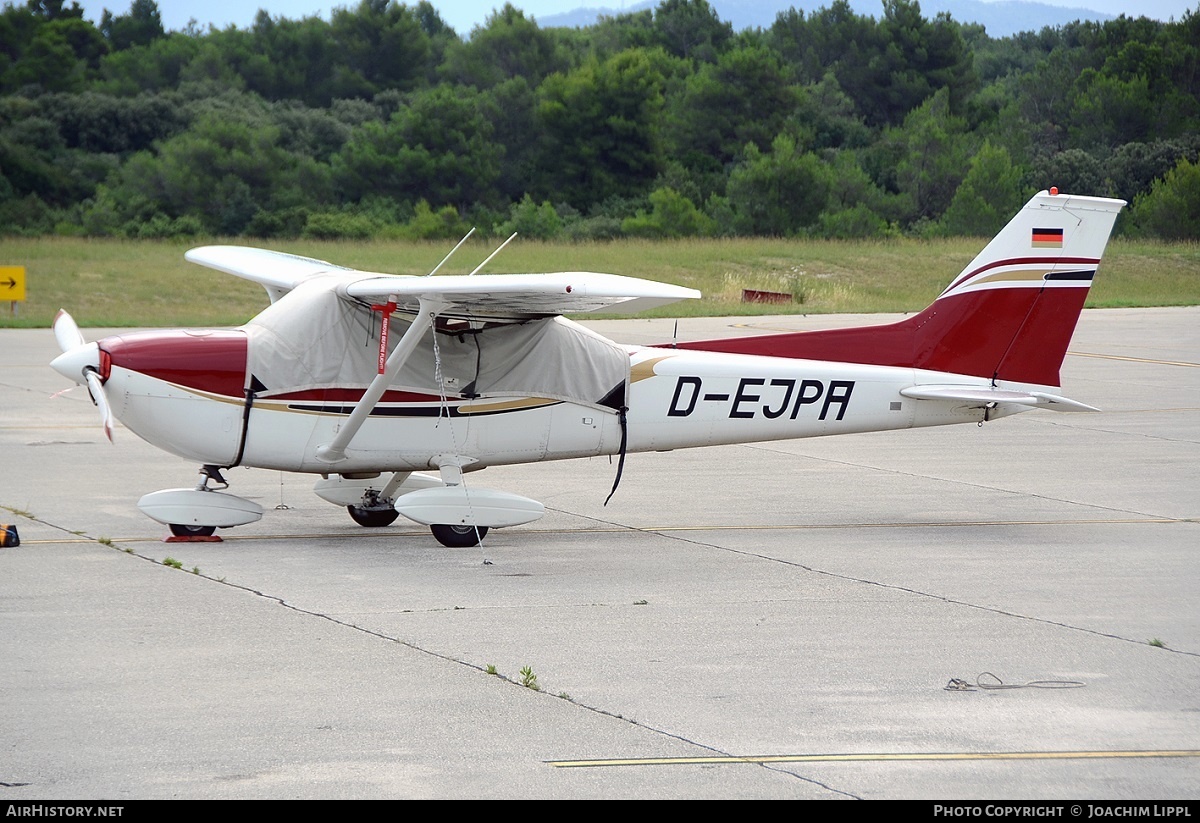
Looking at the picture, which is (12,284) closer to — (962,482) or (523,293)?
(962,482)

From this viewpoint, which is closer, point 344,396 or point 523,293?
point 523,293

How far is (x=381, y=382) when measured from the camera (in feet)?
29.4

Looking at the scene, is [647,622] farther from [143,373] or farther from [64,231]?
[64,231]

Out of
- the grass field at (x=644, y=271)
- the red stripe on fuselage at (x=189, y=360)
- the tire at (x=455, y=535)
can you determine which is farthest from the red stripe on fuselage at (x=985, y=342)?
the grass field at (x=644, y=271)

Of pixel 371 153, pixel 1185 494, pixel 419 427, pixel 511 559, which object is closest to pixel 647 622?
pixel 511 559

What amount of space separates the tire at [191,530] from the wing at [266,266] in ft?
7.30

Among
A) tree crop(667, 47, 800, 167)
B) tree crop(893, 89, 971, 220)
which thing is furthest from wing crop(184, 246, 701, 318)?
tree crop(667, 47, 800, 167)

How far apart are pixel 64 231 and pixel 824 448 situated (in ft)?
152

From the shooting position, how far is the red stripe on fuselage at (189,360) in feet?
29.8

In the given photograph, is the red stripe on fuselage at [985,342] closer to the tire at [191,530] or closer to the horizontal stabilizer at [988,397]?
the horizontal stabilizer at [988,397]

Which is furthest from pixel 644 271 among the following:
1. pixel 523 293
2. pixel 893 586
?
pixel 893 586

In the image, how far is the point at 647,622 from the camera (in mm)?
7500

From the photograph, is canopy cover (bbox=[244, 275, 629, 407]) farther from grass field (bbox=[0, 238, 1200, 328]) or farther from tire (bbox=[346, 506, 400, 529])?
grass field (bbox=[0, 238, 1200, 328])

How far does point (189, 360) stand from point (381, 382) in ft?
4.35
